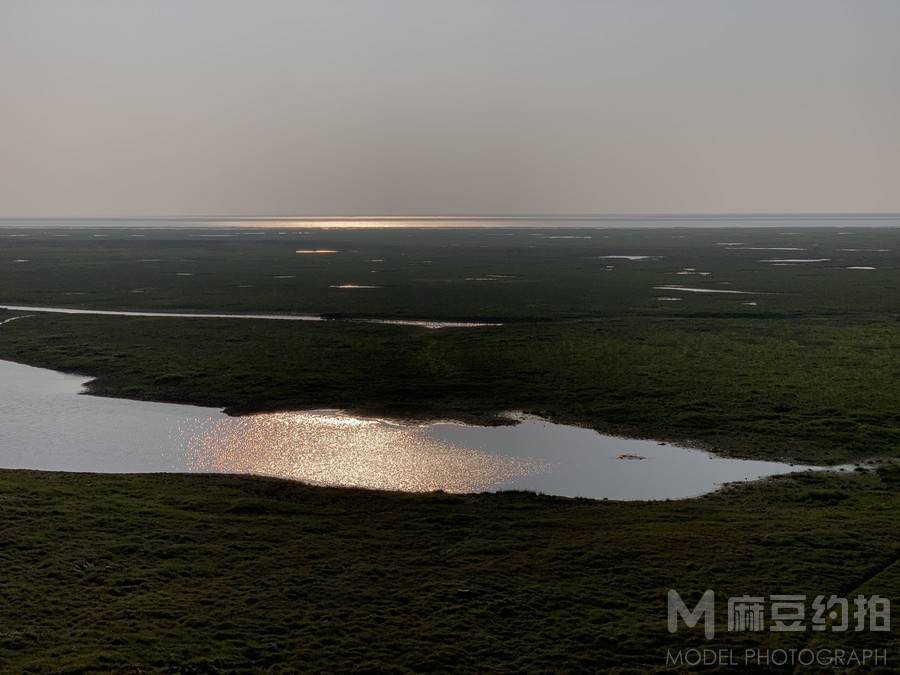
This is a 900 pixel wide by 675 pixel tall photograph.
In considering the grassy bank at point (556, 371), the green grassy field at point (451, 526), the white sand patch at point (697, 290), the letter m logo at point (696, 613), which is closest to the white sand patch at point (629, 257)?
the white sand patch at point (697, 290)

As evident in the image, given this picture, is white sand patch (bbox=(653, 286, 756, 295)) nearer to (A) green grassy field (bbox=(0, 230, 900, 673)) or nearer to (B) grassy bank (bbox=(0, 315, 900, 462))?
(B) grassy bank (bbox=(0, 315, 900, 462))

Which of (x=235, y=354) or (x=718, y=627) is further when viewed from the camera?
(x=235, y=354)

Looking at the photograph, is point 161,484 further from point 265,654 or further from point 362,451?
point 265,654

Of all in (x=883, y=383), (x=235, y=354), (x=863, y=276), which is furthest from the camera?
(x=863, y=276)

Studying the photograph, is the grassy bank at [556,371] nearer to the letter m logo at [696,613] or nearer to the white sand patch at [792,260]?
the letter m logo at [696,613]

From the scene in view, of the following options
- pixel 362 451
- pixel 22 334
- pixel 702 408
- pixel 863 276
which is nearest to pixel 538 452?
pixel 362 451
